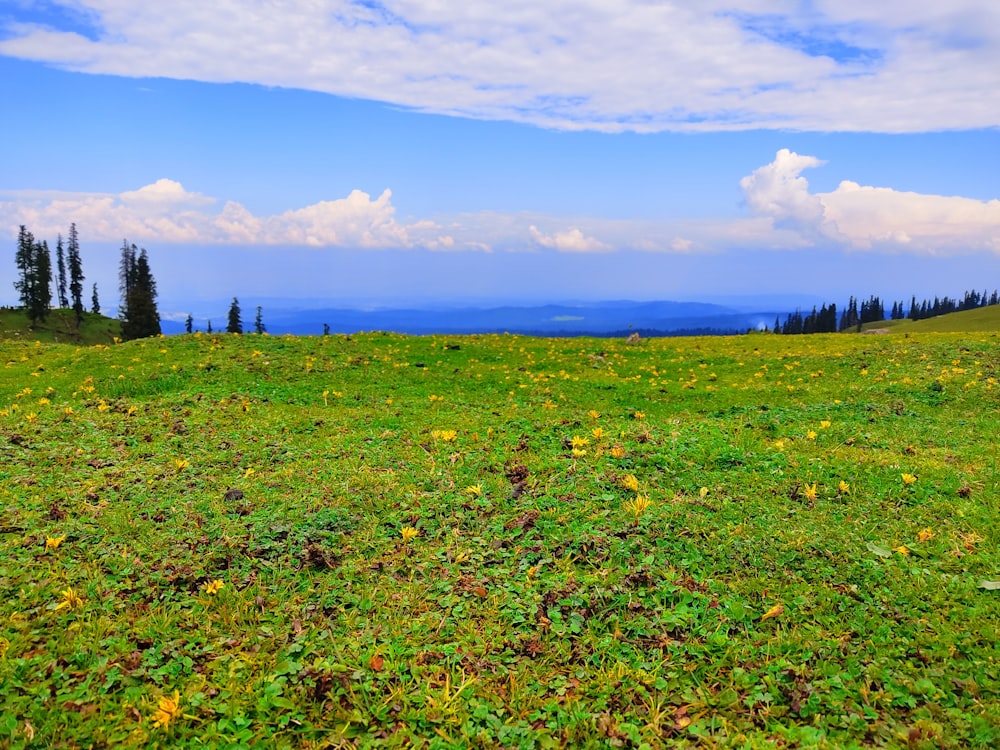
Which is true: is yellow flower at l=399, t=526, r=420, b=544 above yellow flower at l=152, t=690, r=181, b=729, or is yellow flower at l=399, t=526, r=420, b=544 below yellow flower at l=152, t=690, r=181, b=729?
above

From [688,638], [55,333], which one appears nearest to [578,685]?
[688,638]

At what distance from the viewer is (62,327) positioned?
10331cm

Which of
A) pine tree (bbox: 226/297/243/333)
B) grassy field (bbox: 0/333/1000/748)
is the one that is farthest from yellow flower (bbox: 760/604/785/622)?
pine tree (bbox: 226/297/243/333)

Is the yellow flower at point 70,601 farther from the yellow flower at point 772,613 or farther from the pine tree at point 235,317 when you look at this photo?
the pine tree at point 235,317

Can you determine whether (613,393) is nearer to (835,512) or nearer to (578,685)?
(835,512)

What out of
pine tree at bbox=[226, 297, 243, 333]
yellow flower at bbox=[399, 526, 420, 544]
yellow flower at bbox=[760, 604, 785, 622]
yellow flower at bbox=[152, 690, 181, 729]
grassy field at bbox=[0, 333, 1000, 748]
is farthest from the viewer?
pine tree at bbox=[226, 297, 243, 333]

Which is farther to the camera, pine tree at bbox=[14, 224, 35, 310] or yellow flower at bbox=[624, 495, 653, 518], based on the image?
pine tree at bbox=[14, 224, 35, 310]

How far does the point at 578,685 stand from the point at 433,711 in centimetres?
128

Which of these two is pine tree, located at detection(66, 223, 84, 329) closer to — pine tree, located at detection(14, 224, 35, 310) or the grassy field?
pine tree, located at detection(14, 224, 35, 310)

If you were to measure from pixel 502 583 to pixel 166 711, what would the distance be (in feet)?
10.8

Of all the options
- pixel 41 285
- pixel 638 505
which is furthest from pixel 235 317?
pixel 638 505

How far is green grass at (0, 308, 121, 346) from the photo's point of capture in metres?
96.8

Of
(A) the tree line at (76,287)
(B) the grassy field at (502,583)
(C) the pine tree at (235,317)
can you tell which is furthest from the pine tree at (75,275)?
(B) the grassy field at (502,583)

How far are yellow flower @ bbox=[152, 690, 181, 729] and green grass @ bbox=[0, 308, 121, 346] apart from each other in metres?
112
